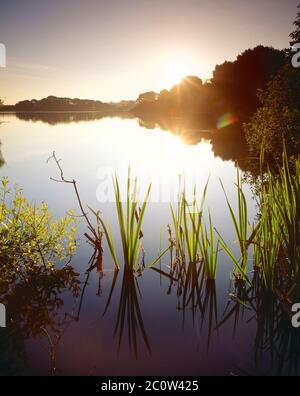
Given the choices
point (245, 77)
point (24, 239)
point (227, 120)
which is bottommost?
point (24, 239)

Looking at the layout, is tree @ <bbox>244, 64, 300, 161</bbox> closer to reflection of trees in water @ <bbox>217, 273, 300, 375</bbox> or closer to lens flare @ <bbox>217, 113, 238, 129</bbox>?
reflection of trees in water @ <bbox>217, 273, 300, 375</bbox>

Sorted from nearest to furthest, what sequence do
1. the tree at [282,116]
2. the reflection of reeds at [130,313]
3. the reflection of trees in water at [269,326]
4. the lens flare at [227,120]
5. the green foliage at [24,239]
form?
the reflection of trees in water at [269,326] → the reflection of reeds at [130,313] → the green foliage at [24,239] → the tree at [282,116] → the lens flare at [227,120]

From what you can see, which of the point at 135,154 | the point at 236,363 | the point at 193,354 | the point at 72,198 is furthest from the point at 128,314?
the point at 135,154

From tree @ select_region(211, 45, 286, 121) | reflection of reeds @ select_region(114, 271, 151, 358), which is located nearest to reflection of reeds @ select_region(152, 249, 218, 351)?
reflection of reeds @ select_region(114, 271, 151, 358)

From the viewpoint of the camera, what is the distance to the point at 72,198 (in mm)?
17906

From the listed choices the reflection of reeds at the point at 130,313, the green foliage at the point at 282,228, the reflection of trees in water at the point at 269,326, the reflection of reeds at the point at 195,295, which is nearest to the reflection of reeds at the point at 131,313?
the reflection of reeds at the point at 130,313

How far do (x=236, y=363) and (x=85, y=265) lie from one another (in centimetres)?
486

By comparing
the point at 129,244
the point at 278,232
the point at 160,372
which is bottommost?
the point at 160,372

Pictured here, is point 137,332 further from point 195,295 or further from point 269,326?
point 269,326

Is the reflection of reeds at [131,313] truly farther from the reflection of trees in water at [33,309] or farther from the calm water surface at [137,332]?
the reflection of trees in water at [33,309]

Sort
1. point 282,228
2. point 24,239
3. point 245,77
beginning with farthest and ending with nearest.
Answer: point 245,77 < point 24,239 < point 282,228

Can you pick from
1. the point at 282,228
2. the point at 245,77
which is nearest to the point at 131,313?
the point at 282,228
